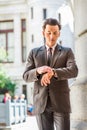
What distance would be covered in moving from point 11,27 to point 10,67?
6.02 feet

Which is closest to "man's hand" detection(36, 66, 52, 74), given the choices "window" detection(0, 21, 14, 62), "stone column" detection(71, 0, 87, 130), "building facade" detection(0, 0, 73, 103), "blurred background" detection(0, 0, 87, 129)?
"stone column" detection(71, 0, 87, 130)

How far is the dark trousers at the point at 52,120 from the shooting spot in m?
1.59

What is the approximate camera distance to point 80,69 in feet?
6.80

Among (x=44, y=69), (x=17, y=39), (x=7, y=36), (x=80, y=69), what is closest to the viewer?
(x=44, y=69)

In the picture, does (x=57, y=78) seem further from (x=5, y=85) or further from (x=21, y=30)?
(x=21, y=30)

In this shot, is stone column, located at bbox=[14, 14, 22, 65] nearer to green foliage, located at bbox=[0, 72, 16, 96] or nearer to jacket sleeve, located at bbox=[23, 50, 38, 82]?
green foliage, located at bbox=[0, 72, 16, 96]

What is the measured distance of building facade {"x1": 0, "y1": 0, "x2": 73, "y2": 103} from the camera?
61.5ft

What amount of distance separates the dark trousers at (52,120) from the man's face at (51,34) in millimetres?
235

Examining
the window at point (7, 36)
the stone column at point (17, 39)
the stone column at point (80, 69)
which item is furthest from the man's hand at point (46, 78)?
the window at point (7, 36)

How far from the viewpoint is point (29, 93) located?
1847 centimetres

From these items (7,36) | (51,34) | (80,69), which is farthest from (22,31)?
(51,34)

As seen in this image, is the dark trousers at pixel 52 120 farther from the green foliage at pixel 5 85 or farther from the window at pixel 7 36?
A: the window at pixel 7 36

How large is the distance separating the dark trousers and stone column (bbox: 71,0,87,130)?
0.36 meters

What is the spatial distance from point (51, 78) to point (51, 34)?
160mm
